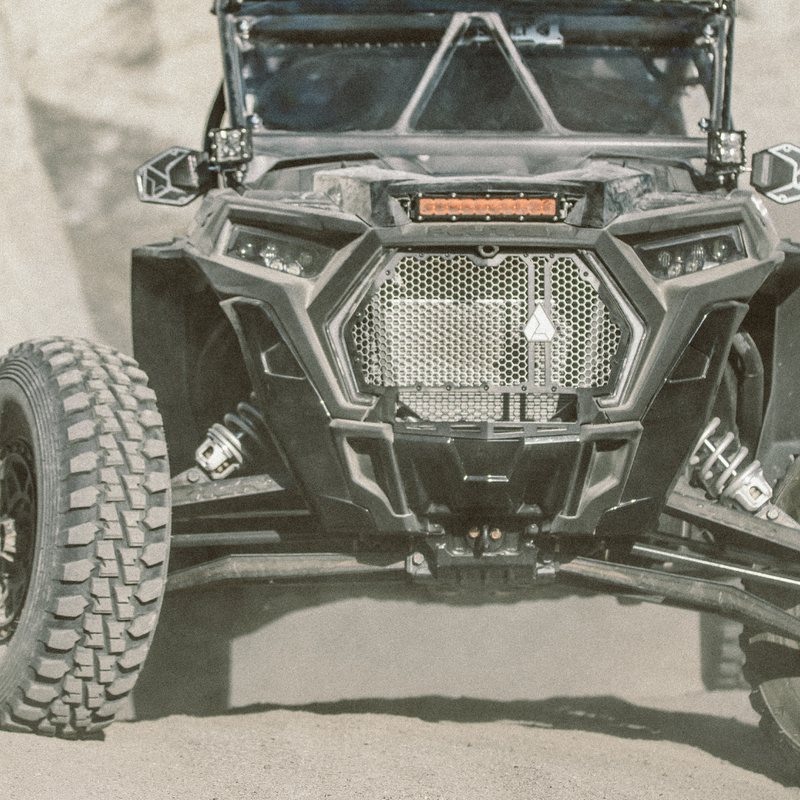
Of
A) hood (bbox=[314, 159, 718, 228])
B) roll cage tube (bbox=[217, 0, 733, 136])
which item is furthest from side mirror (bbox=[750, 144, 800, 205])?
hood (bbox=[314, 159, 718, 228])

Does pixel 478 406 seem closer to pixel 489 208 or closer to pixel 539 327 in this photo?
pixel 539 327

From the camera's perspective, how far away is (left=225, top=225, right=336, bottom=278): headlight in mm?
3930

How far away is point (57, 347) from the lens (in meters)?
4.37

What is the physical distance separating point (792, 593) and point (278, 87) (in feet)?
9.22

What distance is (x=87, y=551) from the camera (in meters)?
3.89

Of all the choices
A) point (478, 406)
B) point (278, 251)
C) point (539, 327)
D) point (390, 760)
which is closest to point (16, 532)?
point (278, 251)

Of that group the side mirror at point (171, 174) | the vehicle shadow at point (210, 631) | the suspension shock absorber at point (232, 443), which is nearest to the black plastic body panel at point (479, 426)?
the suspension shock absorber at point (232, 443)

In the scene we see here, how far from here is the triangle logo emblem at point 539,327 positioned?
154 inches

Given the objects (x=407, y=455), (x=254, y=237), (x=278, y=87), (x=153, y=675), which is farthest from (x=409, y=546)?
(x=153, y=675)

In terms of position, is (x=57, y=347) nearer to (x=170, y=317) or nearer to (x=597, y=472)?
(x=170, y=317)

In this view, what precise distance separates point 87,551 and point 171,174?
1.77 metres

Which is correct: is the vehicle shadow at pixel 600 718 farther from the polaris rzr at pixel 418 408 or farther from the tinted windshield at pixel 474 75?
the tinted windshield at pixel 474 75

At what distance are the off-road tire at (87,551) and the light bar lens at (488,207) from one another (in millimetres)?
1106

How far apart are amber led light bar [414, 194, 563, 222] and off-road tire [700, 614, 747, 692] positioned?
3785mm
